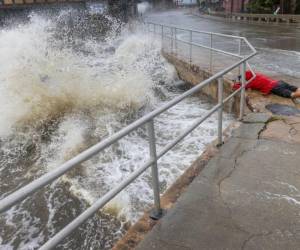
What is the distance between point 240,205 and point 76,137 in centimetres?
516

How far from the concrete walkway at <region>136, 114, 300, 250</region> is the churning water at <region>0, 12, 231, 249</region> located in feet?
5.16

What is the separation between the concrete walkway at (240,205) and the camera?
2992 mm

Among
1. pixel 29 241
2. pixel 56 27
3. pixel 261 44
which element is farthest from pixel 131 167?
pixel 56 27

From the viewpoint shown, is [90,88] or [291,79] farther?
[90,88]

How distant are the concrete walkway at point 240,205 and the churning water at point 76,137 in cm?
157

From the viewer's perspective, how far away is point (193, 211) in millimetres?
3395

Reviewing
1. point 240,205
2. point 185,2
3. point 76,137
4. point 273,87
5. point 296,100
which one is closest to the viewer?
point 240,205

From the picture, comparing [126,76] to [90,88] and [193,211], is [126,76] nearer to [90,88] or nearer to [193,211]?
[90,88]

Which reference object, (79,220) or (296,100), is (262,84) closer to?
(296,100)

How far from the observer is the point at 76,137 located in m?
7.92

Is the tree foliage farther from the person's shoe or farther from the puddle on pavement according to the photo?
the puddle on pavement

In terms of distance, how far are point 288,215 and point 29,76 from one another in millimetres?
9239

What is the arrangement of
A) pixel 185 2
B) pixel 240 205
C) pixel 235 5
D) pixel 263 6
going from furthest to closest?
pixel 185 2 < pixel 235 5 < pixel 263 6 < pixel 240 205

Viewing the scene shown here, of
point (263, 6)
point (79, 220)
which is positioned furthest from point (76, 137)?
point (263, 6)
